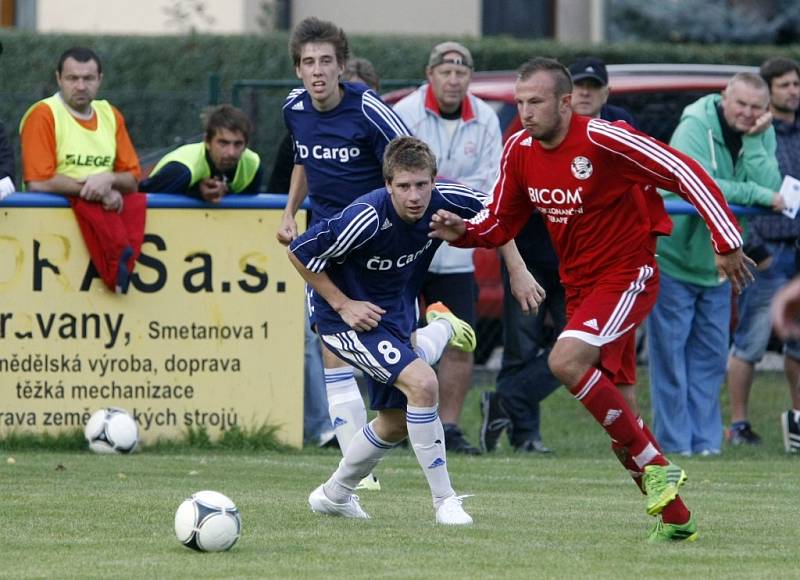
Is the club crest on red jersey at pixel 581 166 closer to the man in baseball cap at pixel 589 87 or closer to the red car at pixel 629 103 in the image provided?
the man in baseball cap at pixel 589 87

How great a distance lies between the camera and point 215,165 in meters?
11.3

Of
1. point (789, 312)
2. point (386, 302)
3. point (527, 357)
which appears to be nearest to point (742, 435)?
point (527, 357)

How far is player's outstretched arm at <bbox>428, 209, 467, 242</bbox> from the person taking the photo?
7902mm

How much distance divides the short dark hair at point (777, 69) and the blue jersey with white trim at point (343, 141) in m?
3.62

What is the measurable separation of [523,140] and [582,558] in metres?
2.20

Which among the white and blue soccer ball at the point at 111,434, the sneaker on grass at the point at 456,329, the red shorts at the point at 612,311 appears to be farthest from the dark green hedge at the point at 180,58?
the red shorts at the point at 612,311

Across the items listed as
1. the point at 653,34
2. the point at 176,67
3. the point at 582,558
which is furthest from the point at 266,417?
the point at 653,34

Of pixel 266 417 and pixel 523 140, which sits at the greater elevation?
pixel 523 140

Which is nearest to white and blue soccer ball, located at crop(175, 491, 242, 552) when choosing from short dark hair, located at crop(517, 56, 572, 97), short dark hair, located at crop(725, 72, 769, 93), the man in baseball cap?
short dark hair, located at crop(517, 56, 572, 97)

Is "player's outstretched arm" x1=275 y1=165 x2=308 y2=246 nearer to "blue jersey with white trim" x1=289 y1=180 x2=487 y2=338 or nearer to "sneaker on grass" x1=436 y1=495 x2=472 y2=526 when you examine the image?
"blue jersey with white trim" x1=289 y1=180 x2=487 y2=338

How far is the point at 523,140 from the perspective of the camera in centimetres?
809

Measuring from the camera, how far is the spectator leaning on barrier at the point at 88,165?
10.9 metres

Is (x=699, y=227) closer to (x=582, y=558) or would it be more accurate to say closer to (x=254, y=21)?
→ (x=582, y=558)

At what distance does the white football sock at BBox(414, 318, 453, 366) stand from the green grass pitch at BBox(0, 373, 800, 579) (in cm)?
75
